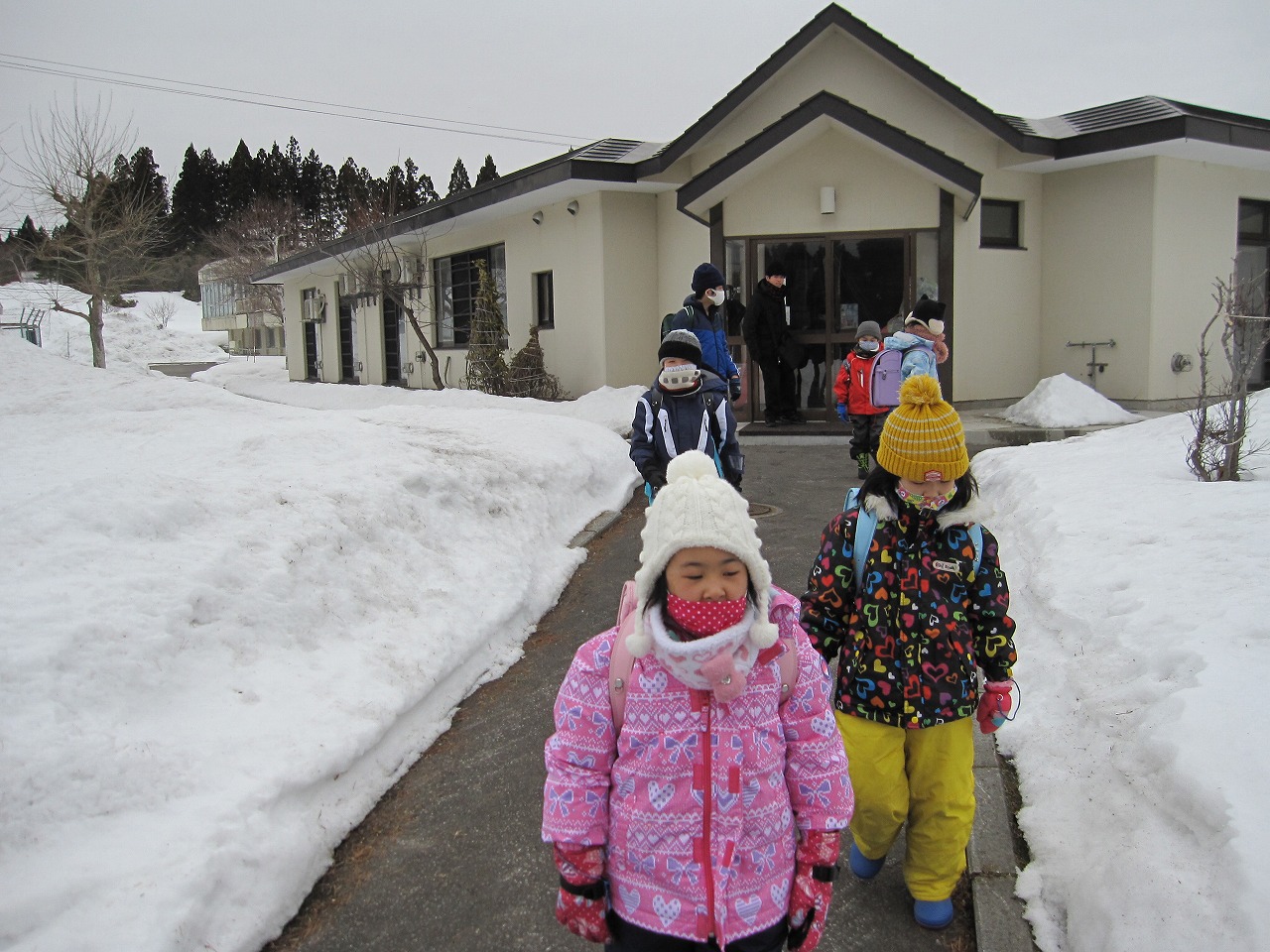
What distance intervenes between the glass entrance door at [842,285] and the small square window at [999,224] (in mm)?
1418

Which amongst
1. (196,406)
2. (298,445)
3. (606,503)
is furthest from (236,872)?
(196,406)

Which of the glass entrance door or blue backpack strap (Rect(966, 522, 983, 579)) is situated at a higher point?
the glass entrance door

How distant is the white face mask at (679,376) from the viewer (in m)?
5.41

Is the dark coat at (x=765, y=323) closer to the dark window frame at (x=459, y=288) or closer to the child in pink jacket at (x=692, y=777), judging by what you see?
the dark window frame at (x=459, y=288)

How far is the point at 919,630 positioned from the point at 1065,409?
34.5ft

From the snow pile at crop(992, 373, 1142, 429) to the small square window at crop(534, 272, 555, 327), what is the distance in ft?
26.7

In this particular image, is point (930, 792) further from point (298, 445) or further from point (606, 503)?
point (606, 503)

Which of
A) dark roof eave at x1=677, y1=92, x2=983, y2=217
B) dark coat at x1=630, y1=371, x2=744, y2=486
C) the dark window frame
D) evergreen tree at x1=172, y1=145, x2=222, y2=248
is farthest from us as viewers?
evergreen tree at x1=172, y1=145, x2=222, y2=248

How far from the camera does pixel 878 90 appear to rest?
13625 mm

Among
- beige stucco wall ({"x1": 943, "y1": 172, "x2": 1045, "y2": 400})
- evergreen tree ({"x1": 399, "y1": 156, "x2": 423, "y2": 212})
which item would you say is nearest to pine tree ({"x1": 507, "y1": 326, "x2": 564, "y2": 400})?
beige stucco wall ({"x1": 943, "y1": 172, "x2": 1045, "y2": 400})

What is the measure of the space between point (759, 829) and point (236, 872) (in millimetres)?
1954

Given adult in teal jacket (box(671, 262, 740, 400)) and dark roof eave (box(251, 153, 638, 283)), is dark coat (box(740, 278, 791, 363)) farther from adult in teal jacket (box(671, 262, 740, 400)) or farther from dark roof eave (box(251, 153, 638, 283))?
adult in teal jacket (box(671, 262, 740, 400))

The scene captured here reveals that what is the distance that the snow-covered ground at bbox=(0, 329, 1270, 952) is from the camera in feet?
8.92

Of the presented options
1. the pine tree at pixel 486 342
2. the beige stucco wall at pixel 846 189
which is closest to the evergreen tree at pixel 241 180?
the pine tree at pixel 486 342
